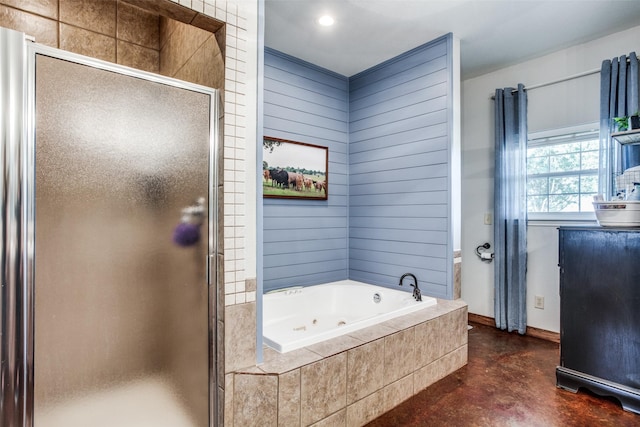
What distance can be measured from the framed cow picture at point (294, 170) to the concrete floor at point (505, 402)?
6.09 feet

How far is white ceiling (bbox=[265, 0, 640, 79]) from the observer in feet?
7.85

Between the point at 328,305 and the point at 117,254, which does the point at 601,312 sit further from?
the point at 117,254

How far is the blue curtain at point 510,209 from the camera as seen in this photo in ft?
10.6

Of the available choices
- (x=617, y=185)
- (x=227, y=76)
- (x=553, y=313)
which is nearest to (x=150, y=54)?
(x=227, y=76)

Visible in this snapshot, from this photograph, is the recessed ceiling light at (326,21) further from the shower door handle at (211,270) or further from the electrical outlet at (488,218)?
the electrical outlet at (488,218)

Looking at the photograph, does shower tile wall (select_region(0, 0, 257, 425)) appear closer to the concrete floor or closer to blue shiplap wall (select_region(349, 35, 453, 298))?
the concrete floor

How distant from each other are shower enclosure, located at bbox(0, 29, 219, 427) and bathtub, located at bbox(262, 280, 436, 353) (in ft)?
3.91

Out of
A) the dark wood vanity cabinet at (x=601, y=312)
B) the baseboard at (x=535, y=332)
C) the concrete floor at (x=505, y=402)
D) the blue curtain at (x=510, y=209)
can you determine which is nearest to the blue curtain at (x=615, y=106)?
the blue curtain at (x=510, y=209)

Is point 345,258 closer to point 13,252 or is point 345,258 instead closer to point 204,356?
point 204,356

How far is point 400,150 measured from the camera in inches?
124

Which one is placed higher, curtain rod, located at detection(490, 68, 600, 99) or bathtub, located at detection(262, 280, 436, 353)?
curtain rod, located at detection(490, 68, 600, 99)

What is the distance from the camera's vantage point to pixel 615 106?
2.73m

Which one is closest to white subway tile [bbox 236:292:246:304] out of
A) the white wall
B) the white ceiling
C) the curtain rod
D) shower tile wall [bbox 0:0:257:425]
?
shower tile wall [bbox 0:0:257:425]

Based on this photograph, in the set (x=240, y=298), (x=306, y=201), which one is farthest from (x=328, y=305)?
(x=240, y=298)
